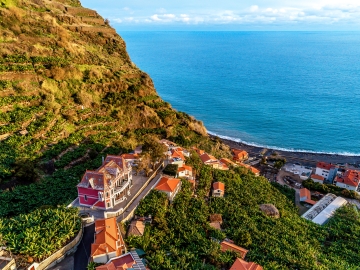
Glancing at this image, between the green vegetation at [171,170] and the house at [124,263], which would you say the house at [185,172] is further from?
the house at [124,263]

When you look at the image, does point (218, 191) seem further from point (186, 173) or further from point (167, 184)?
point (167, 184)

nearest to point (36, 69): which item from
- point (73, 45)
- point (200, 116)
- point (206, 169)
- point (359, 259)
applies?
point (73, 45)

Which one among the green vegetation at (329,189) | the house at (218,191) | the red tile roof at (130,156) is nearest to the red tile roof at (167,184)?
the red tile roof at (130,156)

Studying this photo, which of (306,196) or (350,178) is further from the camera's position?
(350,178)

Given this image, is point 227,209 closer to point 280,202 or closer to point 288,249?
point 288,249

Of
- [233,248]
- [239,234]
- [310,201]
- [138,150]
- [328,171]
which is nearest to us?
[233,248]

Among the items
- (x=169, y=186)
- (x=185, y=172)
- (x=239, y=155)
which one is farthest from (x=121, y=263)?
(x=239, y=155)
